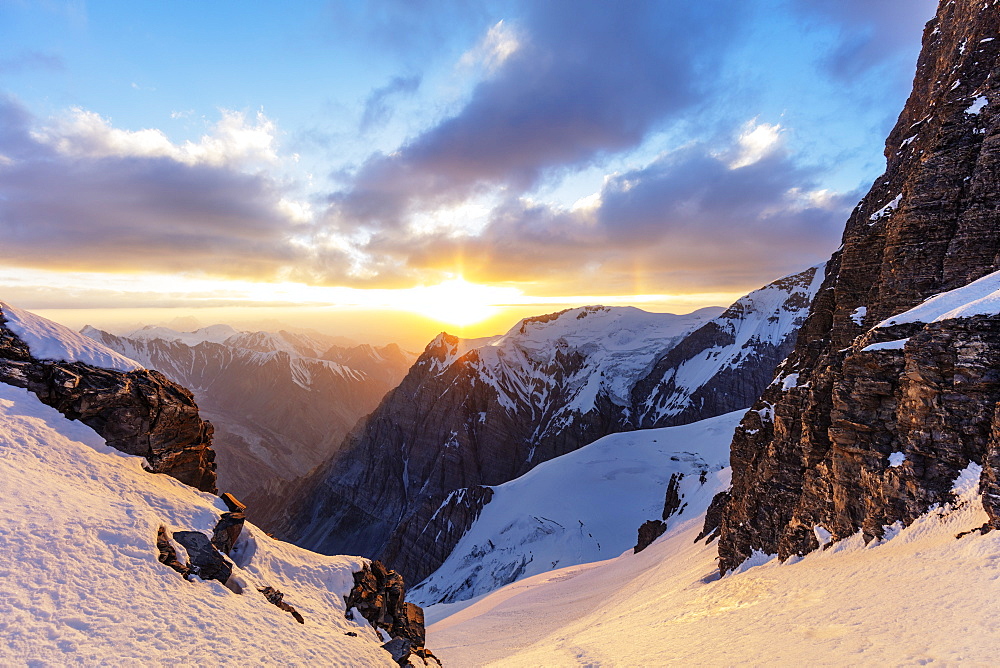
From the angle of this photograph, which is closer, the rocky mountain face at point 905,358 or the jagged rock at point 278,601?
the rocky mountain face at point 905,358

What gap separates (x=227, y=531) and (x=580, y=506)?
68605 millimetres

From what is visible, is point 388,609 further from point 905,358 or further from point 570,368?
point 570,368

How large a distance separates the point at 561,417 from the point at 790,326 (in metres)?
76.3

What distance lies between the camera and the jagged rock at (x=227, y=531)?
16.7 meters

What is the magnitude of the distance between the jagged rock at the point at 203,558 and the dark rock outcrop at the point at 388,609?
235 inches

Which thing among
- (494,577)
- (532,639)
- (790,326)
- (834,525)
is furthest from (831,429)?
(790,326)

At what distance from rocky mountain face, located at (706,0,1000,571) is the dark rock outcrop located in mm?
18270

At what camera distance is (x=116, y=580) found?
475 inches

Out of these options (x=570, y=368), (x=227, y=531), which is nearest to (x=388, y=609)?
(x=227, y=531)

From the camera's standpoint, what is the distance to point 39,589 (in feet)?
35.2

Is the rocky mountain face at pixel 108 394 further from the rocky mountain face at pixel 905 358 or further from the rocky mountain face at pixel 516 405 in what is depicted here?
the rocky mountain face at pixel 516 405

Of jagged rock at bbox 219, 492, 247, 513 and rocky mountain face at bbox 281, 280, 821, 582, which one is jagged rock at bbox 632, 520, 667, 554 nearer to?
jagged rock at bbox 219, 492, 247, 513

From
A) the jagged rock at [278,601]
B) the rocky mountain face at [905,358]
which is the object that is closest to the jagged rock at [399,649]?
the jagged rock at [278,601]

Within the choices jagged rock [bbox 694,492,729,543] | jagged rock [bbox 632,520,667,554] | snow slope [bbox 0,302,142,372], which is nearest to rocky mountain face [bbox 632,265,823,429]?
jagged rock [bbox 632,520,667,554]
